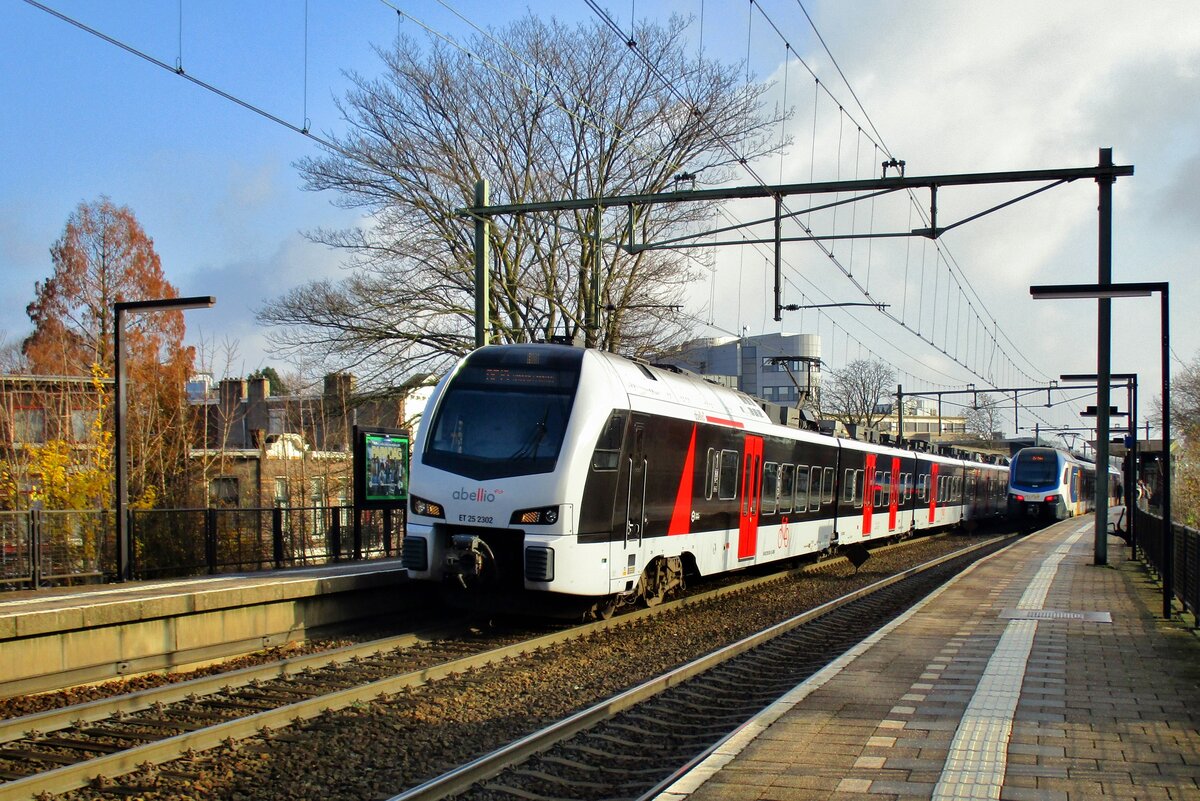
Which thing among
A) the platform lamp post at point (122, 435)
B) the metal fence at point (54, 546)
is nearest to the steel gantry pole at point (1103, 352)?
the platform lamp post at point (122, 435)

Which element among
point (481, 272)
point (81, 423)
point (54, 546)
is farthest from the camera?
point (81, 423)

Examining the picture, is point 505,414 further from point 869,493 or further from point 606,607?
point 869,493

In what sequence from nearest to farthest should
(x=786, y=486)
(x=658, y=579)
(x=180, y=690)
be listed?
(x=180, y=690) < (x=658, y=579) < (x=786, y=486)

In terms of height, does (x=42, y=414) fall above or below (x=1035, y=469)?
above

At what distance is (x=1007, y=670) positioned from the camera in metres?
9.63

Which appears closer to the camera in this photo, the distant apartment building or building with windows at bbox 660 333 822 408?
the distant apartment building

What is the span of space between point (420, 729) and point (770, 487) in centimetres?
1146

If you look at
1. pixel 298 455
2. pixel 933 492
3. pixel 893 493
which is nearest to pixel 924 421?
pixel 933 492

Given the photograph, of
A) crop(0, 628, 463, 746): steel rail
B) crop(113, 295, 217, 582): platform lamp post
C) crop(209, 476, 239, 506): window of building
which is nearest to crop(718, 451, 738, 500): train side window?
crop(0, 628, 463, 746): steel rail

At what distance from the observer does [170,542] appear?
16906mm

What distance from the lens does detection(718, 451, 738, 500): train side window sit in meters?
16.2

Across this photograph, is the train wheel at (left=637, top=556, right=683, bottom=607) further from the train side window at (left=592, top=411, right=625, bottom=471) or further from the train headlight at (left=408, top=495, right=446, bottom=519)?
the train headlight at (left=408, top=495, right=446, bottom=519)

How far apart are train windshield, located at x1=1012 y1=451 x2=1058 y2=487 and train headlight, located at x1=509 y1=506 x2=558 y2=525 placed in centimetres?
3678

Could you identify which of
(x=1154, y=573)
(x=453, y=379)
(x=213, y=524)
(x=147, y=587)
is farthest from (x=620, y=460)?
(x=1154, y=573)
